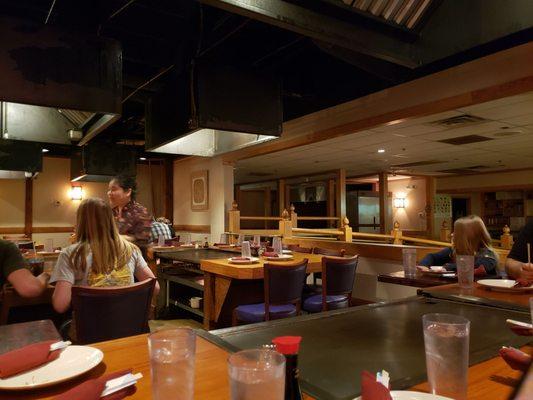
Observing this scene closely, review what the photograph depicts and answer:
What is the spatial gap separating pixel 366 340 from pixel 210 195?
7935 millimetres

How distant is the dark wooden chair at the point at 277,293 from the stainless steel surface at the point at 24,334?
5.73 ft

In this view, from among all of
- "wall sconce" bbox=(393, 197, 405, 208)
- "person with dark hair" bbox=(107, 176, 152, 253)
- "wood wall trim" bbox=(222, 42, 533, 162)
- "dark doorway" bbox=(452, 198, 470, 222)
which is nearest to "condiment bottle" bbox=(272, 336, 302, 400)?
"person with dark hair" bbox=(107, 176, 152, 253)

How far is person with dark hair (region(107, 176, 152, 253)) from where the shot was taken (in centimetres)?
384

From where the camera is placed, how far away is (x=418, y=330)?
1.37 metres

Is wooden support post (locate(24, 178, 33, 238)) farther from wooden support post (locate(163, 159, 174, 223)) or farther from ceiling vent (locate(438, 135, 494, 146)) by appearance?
ceiling vent (locate(438, 135, 494, 146))

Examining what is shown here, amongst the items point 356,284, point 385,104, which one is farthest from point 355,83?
point 356,284

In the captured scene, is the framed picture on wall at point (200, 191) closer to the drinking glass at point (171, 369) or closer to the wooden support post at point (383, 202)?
the wooden support post at point (383, 202)

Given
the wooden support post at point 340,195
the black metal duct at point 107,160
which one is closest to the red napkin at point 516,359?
the black metal duct at point 107,160

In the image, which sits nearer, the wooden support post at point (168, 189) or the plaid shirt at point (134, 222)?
the plaid shirt at point (134, 222)

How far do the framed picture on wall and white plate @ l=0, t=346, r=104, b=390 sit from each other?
8027mm

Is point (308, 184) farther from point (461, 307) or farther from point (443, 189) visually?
point (461, 307)

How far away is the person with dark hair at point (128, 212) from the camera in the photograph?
3.84 meters

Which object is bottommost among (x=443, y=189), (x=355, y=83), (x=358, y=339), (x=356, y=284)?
(x=356, y=284)

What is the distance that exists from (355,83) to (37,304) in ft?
14.2
